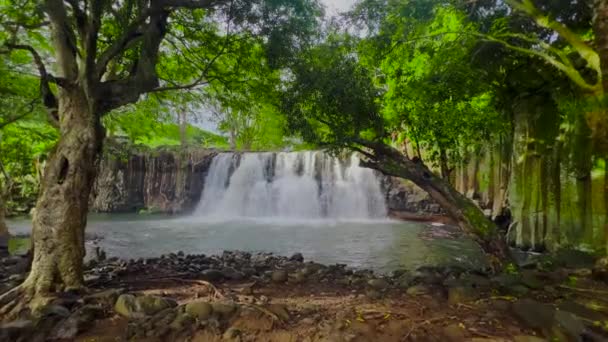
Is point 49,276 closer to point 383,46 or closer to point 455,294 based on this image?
point 455,294

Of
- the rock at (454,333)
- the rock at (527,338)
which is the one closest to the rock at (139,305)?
the rock at (454,333)

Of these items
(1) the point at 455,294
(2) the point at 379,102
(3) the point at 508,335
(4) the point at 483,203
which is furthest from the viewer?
(4) the point at 483,203

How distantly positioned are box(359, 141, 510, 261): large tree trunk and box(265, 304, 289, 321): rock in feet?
10.3

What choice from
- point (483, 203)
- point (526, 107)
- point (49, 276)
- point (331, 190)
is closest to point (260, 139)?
point (331, 190)

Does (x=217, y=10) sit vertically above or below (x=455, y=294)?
above

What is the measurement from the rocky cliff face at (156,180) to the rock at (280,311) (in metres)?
19.8

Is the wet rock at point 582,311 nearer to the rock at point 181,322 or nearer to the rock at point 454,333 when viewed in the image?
the rock at point 454,333

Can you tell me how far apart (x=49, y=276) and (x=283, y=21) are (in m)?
5.06

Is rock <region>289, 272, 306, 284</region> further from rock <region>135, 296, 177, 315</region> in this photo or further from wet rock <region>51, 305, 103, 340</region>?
wet rock <region>51, 305, 103, 340</region>

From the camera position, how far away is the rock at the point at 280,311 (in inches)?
134

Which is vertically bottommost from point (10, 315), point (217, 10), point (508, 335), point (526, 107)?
point (10, 315)

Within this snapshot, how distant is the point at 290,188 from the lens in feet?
63.2

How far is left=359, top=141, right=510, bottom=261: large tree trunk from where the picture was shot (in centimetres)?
548

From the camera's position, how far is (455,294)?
3.93m
